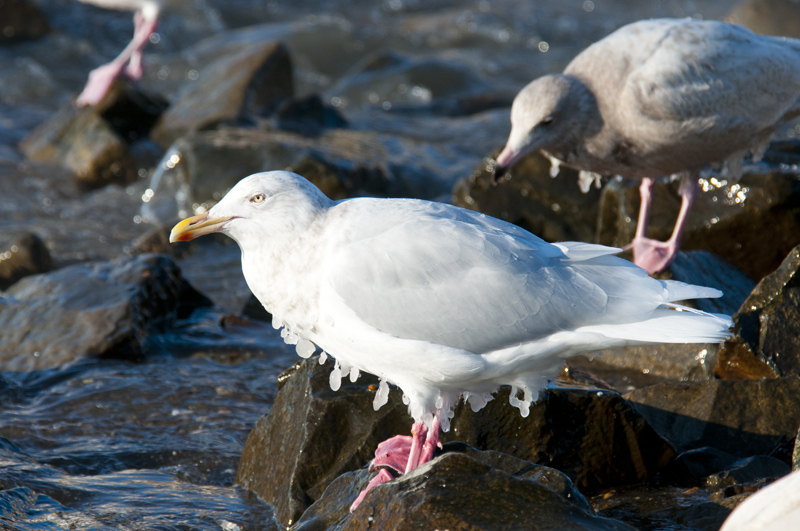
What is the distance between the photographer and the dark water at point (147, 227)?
4.72 m

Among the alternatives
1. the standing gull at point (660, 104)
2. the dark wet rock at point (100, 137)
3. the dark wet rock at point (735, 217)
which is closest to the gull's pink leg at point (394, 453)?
the standing gull at point (660, 104)

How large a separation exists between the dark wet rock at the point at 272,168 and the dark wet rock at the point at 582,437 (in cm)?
451

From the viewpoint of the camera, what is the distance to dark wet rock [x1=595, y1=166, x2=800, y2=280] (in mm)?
6629

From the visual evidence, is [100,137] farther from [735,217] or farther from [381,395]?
[381,395]

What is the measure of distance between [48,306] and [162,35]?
494 inches

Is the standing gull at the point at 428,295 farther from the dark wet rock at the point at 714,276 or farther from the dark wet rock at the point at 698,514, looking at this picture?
the dark wet rock at the point at 714,276

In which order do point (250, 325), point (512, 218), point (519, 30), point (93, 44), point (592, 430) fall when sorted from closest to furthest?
point (592, 430) → point (250, 325) → point (512, 218) → point (93, 44) → point (519, 30)

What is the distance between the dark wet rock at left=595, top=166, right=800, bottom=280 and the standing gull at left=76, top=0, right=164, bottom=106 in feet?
22.8

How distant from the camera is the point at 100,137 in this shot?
36.0 feet

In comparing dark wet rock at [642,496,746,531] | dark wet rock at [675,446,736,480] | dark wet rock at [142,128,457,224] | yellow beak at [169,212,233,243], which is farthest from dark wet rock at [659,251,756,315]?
dark wet rock at [142,128,457,224]

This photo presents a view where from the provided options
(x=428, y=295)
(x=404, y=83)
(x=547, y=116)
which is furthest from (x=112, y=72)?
(x=428, y=295)

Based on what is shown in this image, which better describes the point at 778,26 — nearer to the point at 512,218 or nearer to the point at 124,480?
the point at 512,218

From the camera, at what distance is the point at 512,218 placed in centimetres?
802

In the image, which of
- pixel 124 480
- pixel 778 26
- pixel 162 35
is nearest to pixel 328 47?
pixel 162 35
